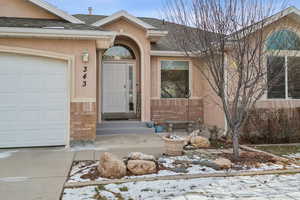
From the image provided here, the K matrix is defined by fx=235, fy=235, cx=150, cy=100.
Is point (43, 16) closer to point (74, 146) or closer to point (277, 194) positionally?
→ point (74, 146)

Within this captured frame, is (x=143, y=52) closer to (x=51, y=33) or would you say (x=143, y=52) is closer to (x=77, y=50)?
(x=77, y=50)

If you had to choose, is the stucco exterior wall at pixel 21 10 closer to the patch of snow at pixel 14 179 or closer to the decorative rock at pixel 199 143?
the patch of snow at pixel 14 179

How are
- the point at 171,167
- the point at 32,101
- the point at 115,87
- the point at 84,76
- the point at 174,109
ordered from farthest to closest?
the point at 174,109 → the point at 115,87 → the point at 84,76 → the point at 32,101 → the point at 171,167

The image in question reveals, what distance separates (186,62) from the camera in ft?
34.9

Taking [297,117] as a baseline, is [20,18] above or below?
above

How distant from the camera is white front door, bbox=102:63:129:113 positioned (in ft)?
33.2

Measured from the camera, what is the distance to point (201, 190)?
12.5 ft

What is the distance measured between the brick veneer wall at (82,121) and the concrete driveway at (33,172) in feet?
2.13

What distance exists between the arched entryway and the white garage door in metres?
3.02

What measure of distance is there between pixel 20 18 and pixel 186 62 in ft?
22.1

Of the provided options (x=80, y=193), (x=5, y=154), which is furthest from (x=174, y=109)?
(x=80, y=193)

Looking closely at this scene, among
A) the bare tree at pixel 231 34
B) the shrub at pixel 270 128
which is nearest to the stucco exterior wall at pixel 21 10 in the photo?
the bare tree at pixel 231 34

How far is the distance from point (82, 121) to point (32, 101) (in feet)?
5.12

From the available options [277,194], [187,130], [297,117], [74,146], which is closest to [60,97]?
[74,146]
